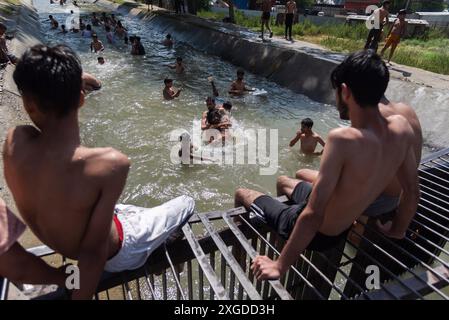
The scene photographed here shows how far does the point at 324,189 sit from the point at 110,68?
13938 mm

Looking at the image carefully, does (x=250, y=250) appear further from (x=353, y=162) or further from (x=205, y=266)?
(x=353, y=162)

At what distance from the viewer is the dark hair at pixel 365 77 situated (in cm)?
202

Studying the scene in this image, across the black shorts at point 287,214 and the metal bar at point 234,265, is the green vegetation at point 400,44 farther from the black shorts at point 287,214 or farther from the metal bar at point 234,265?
the metal bar at point 234,265

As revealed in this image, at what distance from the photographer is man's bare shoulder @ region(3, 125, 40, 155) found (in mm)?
1748

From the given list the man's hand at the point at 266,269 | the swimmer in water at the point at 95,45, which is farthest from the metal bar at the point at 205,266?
the swimmer in water at the point at 95,45

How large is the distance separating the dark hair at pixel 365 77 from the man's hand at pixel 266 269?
123 centimetres

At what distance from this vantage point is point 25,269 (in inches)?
73.2

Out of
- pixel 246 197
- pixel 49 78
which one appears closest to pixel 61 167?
pixel 49 78

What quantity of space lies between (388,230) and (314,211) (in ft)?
3.43

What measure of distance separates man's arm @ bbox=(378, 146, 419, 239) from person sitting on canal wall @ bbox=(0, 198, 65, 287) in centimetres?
249

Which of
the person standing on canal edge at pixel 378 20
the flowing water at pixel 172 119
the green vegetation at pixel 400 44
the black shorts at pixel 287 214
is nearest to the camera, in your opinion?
the black shorts at pixel 287 214

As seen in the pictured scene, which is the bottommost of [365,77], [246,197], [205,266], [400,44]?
[400,44]
